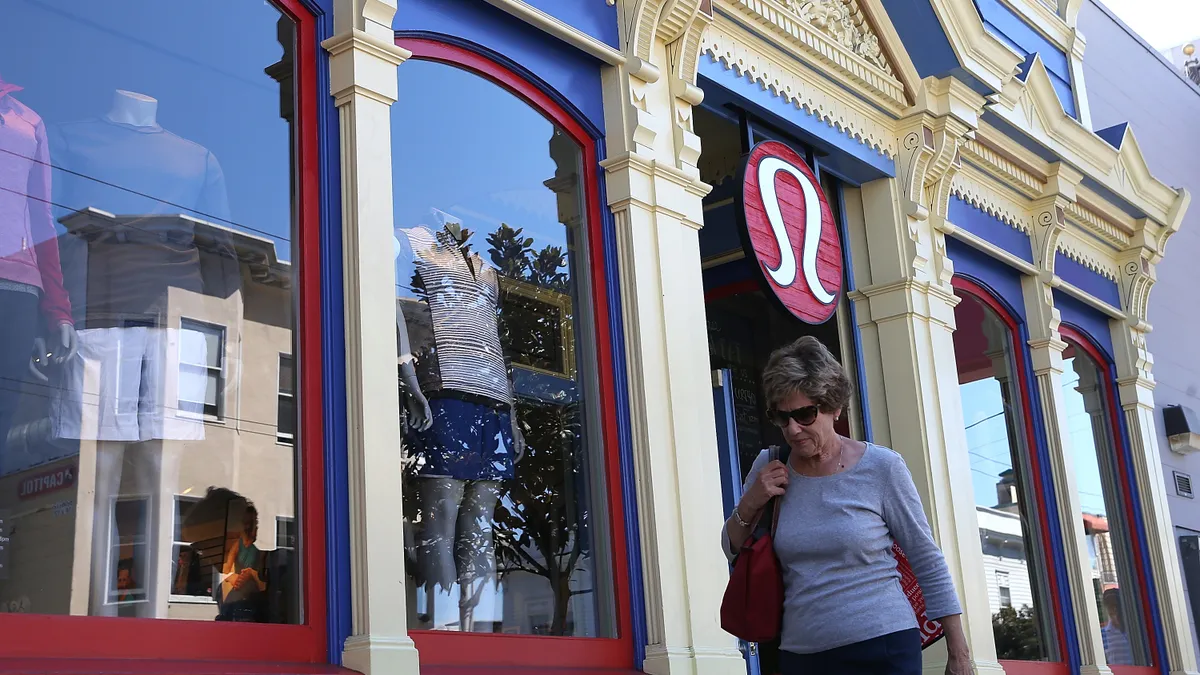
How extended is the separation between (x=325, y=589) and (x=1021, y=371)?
702 cm

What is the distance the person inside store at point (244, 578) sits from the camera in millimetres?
4488

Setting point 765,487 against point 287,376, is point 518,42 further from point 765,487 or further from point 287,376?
point 765,487

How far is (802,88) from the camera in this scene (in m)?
8.10

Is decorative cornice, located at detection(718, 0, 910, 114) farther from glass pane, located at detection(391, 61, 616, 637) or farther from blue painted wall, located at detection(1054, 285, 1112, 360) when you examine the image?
blue painted wall, located at detection(1054, 285, 1112, 360)

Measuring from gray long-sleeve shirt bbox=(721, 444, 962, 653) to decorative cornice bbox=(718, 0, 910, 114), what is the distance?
4319 millimetres

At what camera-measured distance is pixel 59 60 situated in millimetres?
4641

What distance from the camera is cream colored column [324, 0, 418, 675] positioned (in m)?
4.70

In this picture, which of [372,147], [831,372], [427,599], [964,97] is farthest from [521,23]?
[964,97]

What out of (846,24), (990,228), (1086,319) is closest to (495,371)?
(846,24)

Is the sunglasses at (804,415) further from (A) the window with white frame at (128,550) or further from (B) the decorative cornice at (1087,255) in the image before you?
(B) the decorative cornice at (1087,255)

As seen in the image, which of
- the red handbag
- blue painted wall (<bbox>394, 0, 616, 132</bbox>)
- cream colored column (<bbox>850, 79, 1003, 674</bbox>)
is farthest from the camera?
cream colored column (<bbox>850, 79, 1003, 674</bbox>)

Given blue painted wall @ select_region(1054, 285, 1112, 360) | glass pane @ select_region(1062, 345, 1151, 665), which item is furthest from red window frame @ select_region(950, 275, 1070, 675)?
blue painted wall @ select_region(1054, 285, 1112, 360)

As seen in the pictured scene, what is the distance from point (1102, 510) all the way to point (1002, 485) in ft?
6.24

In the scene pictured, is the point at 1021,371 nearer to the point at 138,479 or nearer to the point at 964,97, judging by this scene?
the point at 964,97
